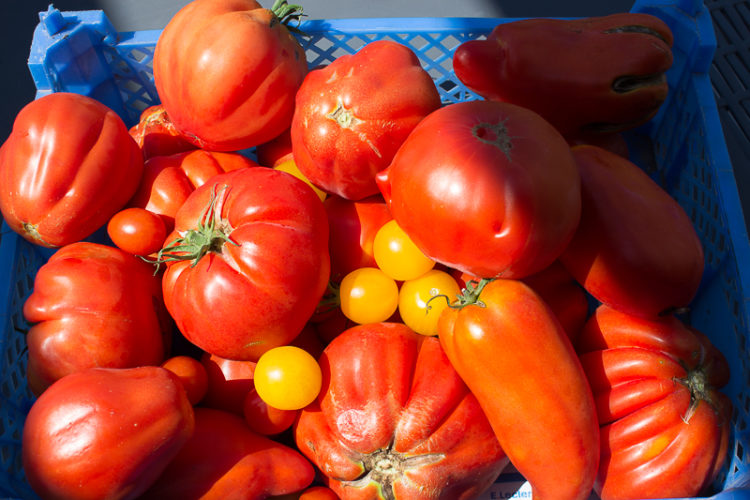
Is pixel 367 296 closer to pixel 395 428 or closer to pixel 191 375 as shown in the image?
pixel 395 428

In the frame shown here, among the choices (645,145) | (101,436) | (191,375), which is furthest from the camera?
(645,145)

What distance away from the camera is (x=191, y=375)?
119 centimetres

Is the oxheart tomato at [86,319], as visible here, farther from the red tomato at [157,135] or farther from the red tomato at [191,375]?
the red tomato at [157,135]

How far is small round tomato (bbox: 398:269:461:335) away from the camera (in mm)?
1222

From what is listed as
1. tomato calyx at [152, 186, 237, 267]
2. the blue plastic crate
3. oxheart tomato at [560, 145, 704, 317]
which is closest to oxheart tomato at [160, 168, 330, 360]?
tomato calyx at [152, 186, 237, 267]

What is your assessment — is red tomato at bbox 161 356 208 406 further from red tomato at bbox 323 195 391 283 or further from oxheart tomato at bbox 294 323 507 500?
red tomato at bbox 323 195 391 283

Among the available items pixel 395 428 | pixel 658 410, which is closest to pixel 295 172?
pixel 395 428

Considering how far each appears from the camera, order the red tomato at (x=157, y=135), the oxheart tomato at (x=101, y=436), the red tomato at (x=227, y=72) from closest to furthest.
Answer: the oxheart tomato at (x=101, y=436) < the red tomato at (x=227, y=72) < the red tomato at (x=157, y=135)

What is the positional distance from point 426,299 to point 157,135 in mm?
864

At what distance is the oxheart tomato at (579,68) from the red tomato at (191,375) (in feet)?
2.99

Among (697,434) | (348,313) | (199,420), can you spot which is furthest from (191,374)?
(697,434)

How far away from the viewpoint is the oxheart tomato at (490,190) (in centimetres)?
103

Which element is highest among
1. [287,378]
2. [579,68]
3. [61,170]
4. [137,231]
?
[579,68]

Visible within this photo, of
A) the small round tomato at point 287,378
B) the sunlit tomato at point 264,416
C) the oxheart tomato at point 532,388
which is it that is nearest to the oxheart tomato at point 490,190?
the oxheart tomato at point 532,388
